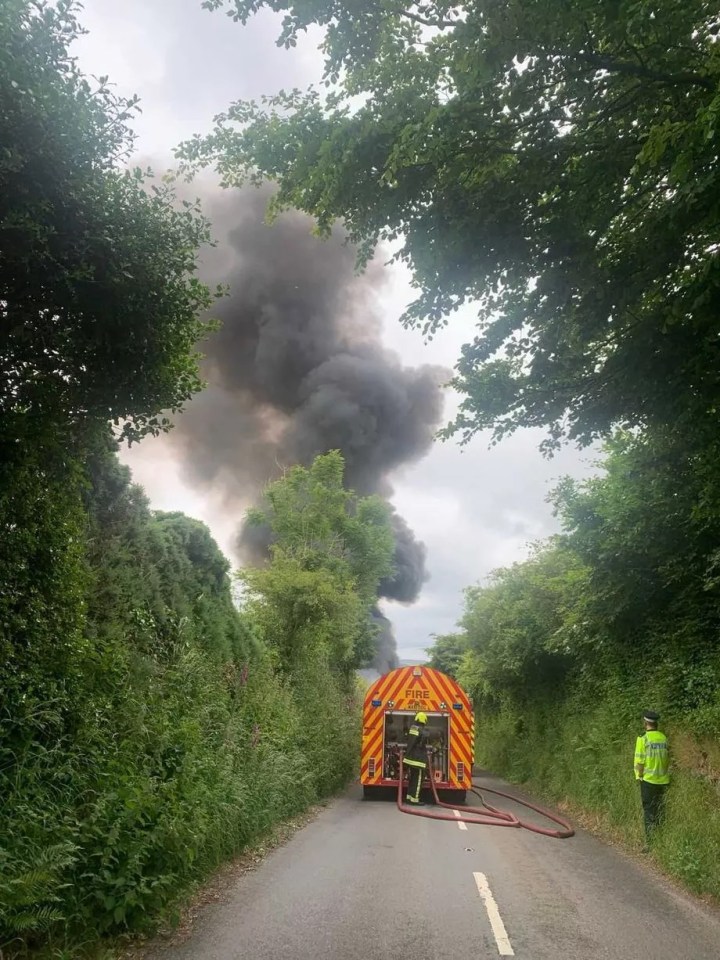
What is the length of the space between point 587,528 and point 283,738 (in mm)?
6448

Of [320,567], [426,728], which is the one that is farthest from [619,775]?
[320,567]

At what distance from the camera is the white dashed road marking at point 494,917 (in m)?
4.71

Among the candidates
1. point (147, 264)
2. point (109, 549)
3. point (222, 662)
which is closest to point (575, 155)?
point (147, 264)

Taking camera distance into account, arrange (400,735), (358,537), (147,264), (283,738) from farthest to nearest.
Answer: (358,537)
(400,735)
(283,738)
(147,264)

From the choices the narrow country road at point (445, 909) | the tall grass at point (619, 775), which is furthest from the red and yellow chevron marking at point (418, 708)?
the narrow country road at point (445, 909)

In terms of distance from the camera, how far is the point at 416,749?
13023 mm

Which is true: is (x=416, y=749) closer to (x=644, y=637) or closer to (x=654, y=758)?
(x=644, y=637)

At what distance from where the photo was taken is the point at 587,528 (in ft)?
37.3

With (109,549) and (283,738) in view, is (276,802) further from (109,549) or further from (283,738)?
(109,549)

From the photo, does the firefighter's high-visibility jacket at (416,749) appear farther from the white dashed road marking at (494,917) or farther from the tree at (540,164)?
the tree at (540,164)

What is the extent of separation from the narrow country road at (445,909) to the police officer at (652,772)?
2.64 ft

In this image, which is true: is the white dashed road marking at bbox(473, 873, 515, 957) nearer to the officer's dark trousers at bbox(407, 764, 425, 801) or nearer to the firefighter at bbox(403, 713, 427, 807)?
the firefighter at bbox(403, 713, 427, 807)

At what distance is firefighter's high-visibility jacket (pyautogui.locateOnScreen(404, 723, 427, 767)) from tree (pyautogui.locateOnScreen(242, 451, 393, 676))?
16.5 ft

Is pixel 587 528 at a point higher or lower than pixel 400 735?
higher
